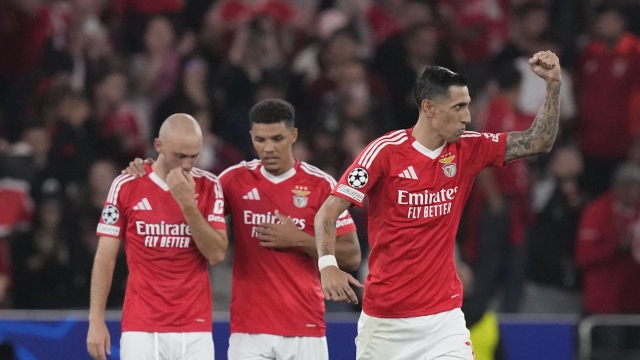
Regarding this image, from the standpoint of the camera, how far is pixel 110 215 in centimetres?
762

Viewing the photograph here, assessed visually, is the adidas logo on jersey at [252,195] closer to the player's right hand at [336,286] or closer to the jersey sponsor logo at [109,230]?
the jersey sponsor logo at [109,230]

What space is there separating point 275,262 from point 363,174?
1181mm

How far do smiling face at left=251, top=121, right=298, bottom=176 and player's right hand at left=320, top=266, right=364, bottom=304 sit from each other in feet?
4.38

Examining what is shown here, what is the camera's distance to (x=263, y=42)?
12992 mm

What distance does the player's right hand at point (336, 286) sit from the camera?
6.52 metres

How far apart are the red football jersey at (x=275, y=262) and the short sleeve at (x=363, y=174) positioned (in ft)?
2.92

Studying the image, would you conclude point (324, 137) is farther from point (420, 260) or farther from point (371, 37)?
point (420, 260)

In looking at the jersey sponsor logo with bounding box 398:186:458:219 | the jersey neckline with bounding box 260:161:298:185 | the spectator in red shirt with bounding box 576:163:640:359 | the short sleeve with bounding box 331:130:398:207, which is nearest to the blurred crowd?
the spectator in red shirt with bounding box 576:163:640:359

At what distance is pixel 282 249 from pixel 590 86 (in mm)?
6588

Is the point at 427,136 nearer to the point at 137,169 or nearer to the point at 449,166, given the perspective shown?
the point at 449,166

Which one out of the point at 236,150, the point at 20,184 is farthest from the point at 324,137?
the point at 20,184

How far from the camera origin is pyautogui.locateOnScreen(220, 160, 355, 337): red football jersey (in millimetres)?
7777

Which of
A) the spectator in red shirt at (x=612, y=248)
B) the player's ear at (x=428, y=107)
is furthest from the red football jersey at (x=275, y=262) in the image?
the spectator in red shirt at (x=612, y=248)

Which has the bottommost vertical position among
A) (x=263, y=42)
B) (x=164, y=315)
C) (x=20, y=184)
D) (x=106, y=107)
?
(x=164, y=315)
